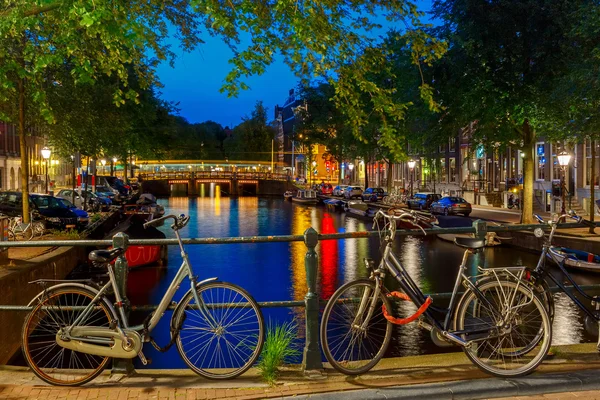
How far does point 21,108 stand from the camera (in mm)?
19438

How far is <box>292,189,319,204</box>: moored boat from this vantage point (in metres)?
64.3

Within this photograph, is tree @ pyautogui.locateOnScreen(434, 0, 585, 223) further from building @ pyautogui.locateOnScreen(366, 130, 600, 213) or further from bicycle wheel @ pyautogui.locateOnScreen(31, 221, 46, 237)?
bicycle wheel @ pyautogui.locateOnScreen(31, 221, 46, 237)

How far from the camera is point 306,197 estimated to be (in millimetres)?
65375

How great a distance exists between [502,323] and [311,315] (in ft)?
5.90

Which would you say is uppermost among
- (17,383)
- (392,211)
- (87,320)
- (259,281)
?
(392,211)

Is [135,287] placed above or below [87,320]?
below

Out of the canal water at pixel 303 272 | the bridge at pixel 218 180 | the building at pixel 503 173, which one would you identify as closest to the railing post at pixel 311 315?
the canal water at pixel 303 272

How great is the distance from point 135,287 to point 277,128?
155 m

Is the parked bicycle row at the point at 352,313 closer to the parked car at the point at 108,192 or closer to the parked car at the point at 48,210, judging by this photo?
the parked car at the point at 48,210

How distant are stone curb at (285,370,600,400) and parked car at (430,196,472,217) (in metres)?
34.9

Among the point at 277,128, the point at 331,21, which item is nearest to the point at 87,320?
the point at 331,21

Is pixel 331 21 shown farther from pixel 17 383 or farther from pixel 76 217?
pixel 76 217

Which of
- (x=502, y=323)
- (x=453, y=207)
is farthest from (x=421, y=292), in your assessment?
(x=453, y=207)

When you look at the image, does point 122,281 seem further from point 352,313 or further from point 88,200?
point 88,200
